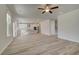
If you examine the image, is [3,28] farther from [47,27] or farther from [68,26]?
[68,26]

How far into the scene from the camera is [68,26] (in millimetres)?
2957

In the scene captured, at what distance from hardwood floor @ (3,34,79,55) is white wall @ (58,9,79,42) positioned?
0.59ft

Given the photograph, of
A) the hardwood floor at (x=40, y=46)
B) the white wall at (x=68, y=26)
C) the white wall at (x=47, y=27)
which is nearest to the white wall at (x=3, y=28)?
the hardwood floor at (x=40, y=46)

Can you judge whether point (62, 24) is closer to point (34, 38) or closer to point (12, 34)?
point (34, 38)

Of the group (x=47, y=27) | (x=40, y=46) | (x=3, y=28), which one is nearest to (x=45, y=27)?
(x=47, y=27)

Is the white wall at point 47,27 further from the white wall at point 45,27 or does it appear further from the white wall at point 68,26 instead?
the white wall at point 68,26

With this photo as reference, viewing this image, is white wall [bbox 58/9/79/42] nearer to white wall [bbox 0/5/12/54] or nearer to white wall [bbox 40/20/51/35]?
white wall [bbox 40/20/51/35]

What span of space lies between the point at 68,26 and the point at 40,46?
3.18 feet

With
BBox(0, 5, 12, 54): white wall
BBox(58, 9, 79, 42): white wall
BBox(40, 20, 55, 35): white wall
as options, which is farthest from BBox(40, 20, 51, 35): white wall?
BBox(0, 5, 12, 54): white wall

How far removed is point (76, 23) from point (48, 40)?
36.0 inches

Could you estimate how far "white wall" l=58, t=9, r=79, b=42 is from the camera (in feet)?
9.27

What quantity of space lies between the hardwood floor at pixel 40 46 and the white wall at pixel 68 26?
0.18m

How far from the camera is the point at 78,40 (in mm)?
2750
